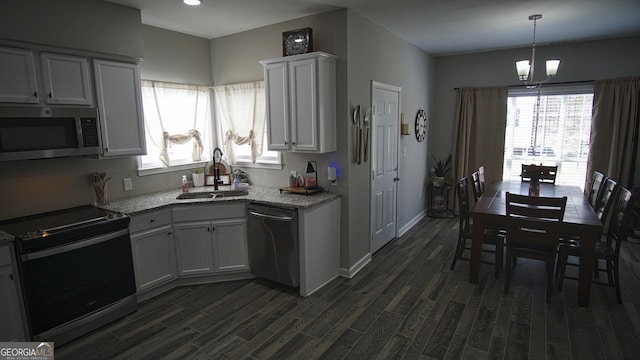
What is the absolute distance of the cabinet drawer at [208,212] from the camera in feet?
11.1

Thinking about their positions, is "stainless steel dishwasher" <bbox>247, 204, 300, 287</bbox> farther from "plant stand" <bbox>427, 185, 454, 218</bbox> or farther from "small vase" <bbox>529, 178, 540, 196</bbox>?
"plant stand" <bbox>427, 185, 454, 218</bbox>

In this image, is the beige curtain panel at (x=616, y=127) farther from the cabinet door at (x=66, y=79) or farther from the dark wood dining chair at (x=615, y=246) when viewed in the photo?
the cabinet door at (x=66, y=79)

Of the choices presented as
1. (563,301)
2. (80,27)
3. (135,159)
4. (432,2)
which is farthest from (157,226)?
(563,301)

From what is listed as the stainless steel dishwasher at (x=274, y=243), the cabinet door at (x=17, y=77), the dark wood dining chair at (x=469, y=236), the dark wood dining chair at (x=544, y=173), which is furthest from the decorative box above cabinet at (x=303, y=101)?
the dark wood dining chair at (x=544, y=173)

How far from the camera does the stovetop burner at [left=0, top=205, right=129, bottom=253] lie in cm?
240

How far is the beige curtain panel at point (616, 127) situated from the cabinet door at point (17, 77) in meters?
6.52

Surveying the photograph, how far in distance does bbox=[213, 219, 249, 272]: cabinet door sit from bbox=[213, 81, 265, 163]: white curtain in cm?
103

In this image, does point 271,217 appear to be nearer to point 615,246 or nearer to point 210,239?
point 210,239

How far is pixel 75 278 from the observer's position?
8.51 feet

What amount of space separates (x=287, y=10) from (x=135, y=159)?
2191 millimetres

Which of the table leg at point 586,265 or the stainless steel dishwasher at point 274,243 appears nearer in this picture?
the table leg at point 586,265

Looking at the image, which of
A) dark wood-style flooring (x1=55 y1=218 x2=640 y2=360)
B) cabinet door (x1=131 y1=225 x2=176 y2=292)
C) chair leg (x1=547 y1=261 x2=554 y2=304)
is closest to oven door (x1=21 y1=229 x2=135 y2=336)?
cabinet door (x1=131 y1=225 x2=176 y2=292)

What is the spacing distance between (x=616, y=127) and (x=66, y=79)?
651 centimetres

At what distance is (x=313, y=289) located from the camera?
340cm
